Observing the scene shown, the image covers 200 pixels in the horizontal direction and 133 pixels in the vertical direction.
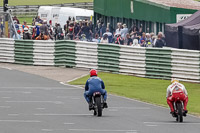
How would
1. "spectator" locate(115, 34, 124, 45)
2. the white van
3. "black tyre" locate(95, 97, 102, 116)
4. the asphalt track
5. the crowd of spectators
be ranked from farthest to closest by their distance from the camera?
1. the white van
2. "spectator" locate(115, 34, 124, 45)
3. the crowd of spectators
4. "black tyre" locate(95, 97, 102, 116)
5. the asphalt track

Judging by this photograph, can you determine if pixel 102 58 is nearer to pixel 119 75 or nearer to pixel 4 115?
pixel 119 75

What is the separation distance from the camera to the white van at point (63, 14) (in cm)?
5528

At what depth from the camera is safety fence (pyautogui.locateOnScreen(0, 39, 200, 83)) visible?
2873 centimetres

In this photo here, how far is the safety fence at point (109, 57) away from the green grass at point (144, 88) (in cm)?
49

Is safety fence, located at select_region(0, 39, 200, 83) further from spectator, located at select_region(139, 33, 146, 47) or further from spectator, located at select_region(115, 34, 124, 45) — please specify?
spectator, located at select_region(115, 34, 124, 45)

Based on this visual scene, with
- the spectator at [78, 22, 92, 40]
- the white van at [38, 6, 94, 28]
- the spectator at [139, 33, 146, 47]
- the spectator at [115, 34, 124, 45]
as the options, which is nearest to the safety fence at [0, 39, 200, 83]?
the spectator at [139, 33, 146, 47]

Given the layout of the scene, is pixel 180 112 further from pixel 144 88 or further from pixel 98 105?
pixel 144 88

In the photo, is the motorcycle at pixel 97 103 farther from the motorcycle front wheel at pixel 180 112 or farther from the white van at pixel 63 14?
the white van at pixel 63 14

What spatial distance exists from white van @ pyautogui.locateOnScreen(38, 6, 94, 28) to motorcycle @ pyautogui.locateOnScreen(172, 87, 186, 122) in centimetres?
3687

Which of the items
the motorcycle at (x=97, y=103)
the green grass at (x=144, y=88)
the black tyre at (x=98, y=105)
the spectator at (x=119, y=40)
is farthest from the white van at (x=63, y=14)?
the black tyre at (x=98, y=105)

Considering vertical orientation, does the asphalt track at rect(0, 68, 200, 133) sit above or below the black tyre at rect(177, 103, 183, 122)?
below

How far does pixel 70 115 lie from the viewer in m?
19.2

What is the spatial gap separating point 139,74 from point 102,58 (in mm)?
2314

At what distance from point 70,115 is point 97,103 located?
2.76 ft
